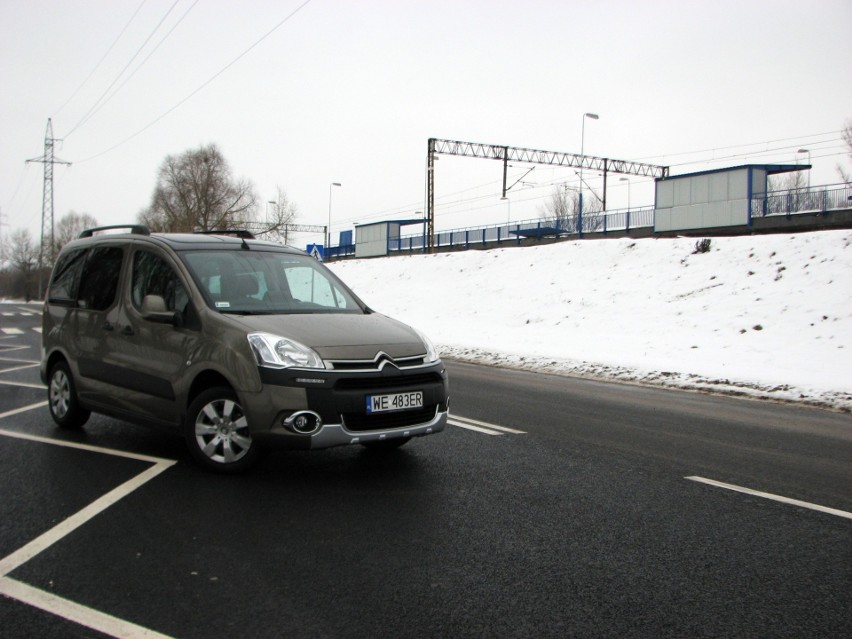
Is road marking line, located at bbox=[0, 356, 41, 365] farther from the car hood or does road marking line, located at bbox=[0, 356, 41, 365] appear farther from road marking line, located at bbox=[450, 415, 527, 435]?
the car hood

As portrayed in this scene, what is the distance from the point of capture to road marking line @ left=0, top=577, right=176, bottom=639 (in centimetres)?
282

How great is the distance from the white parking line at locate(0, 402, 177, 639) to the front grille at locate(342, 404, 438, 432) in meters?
1.52

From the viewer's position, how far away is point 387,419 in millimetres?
5008

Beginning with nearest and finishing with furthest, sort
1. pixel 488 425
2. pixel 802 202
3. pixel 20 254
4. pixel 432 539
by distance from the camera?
pixel 432 539, pixel 488 425, pixel 802 202, pixel 20 254

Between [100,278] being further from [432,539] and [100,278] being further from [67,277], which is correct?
[432,539]

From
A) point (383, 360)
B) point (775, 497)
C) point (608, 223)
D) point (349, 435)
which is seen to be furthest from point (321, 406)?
point (608, 223)

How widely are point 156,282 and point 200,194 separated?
6972cm

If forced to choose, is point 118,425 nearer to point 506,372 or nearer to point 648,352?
point 506,372

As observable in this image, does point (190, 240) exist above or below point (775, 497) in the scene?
above

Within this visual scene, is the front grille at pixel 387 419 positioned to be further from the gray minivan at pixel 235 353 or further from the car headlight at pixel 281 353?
the car headlight at pixel 281 353

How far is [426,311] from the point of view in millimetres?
27328

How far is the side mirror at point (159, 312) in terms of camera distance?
5363 mm

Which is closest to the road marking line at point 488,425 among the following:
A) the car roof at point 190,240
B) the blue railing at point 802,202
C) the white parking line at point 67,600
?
the car roof at point 190,240

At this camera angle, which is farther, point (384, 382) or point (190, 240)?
point (190, 240)
